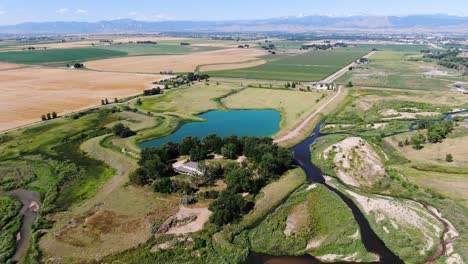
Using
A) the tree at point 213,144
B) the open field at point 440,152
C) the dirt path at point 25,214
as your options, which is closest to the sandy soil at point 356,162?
the open field at point 440,152

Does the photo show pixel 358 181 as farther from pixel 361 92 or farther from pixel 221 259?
pixel 361 92

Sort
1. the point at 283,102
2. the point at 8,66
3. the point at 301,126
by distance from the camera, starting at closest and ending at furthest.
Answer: the point at 301,126 → the point at 283,102 → the point at 8,66

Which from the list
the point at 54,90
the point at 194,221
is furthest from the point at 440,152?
the point at 54,90

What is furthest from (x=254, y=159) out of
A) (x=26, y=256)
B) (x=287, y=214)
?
(x=26, y=256)

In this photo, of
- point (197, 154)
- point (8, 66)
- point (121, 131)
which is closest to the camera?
point (197, 154)

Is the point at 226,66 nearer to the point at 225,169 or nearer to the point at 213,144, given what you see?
the point at 213,144

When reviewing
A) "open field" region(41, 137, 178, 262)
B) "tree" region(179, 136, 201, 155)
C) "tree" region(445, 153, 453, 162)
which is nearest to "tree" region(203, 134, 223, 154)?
"tree" region(179, 136, 201, 155)

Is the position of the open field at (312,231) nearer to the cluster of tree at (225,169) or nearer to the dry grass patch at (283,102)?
the cluster of tree at (225,169)
